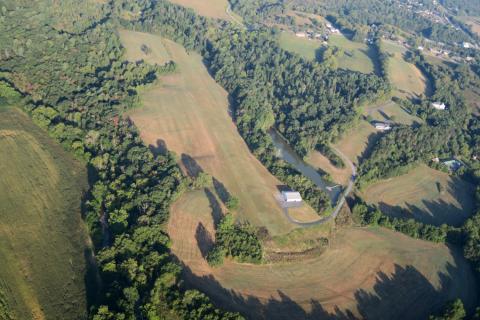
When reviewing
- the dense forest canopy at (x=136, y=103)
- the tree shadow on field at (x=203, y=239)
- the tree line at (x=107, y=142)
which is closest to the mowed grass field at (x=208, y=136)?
the dense forest canopy at (x=136, y=103)

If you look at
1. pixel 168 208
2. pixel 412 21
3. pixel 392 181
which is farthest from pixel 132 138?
pixel 412 21

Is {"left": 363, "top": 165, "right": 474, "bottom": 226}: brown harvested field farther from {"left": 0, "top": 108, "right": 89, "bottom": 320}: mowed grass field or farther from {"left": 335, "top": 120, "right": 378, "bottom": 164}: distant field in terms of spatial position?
{"left": 0, "top": 108, "right": 89, "bottom": 320}: mowed grass field

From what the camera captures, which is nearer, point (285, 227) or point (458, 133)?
point (285, 227)

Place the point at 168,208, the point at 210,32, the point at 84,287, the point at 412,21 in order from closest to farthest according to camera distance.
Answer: the point at 84,287 < the point at 168,208 < the point at 210,32 < the point at 412,21

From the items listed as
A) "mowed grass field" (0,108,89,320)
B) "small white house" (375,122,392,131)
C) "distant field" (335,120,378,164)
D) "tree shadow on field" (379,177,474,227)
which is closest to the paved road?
"distant field" (335,120,378,164)

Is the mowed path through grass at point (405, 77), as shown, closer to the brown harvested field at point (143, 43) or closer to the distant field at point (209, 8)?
the distant field at point (209, 8)

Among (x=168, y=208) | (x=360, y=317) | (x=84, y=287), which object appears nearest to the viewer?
(x=84, y=287)

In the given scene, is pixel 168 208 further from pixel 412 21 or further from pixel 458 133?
pixel 412 21

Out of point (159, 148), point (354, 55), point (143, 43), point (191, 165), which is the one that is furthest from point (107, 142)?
point (354, 55)
